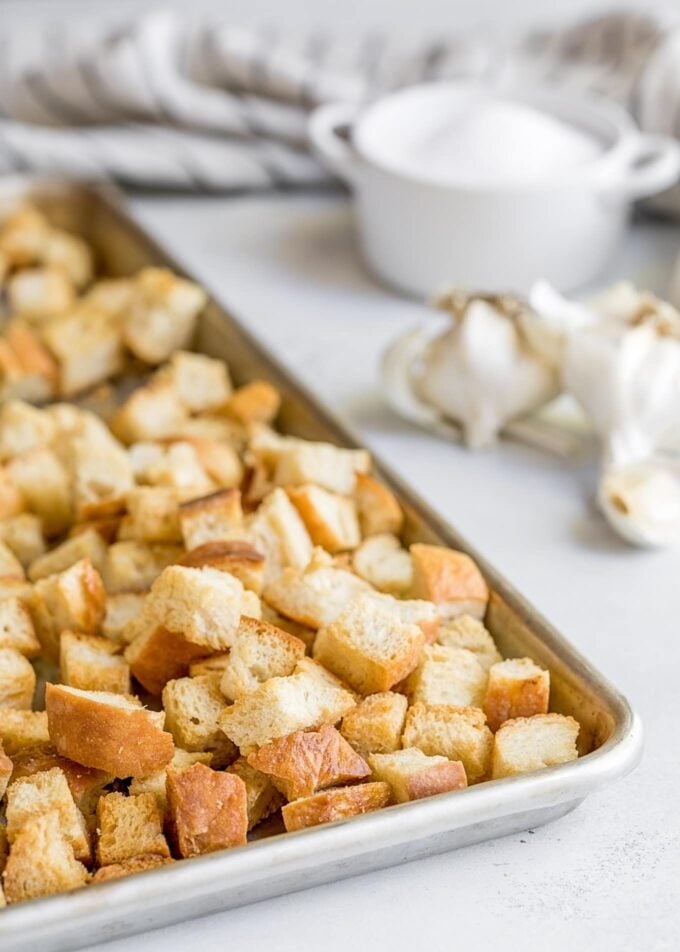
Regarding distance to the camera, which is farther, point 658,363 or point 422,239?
point 422,239

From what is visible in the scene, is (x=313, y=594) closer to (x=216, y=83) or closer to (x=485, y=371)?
(x=485, y=371)

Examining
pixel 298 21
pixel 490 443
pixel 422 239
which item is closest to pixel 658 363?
pixel 490 443

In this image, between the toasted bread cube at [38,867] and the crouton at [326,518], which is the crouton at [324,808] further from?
the crouton at [326,518]

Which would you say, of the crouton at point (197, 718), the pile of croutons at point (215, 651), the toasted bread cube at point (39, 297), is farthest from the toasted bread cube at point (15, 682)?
the toasted bread cube at point (39, 297)

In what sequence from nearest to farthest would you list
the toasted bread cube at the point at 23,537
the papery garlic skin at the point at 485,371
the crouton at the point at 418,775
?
the crouton at the point at 418,775 < the toasted bread cube at the point at 23,537 < the papery garlic skin at the point at 485,371

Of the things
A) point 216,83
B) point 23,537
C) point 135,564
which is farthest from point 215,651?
point 216,83

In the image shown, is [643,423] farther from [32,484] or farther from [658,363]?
[32,484]

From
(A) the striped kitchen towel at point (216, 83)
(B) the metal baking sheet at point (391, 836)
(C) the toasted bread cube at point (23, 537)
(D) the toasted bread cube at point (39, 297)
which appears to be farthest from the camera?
(A) the striped kitchen towel at point (216, 83)
